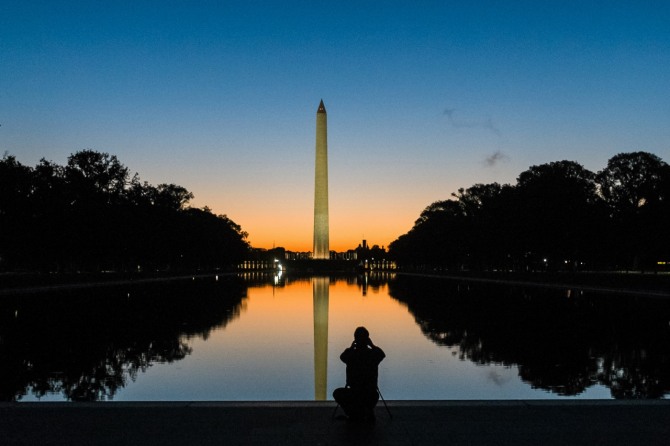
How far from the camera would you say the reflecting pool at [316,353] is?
12.1 metres

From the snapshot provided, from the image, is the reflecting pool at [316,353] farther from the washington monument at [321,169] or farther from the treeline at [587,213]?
the washington monument at [321,169]

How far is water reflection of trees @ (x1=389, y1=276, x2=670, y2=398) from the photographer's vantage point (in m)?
12.8

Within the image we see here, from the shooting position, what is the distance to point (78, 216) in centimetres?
6397

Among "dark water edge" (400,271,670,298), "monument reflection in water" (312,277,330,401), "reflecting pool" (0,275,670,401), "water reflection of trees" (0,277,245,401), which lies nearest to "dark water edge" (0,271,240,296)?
"water reflection of trees" (0,277,245,401)

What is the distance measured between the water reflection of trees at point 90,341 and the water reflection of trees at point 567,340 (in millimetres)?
7170

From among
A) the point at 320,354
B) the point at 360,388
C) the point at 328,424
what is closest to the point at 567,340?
the point at 320,354

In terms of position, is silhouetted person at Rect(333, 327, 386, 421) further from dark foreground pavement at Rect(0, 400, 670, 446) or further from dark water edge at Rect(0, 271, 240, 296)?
dark water edge at Rect(0, 271, 240, 296)

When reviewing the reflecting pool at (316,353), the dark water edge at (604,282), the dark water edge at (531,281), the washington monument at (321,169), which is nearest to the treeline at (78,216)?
the dark water edge at (531,281)

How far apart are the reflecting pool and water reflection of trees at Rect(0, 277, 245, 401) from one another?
37 mm

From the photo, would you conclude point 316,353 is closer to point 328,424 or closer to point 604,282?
point 328,424

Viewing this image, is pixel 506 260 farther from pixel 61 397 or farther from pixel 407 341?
pixel 61 397


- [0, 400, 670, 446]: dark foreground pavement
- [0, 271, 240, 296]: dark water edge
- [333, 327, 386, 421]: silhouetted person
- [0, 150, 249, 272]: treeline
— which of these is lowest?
[0, 400, 670, 446]: dark foreground pavement

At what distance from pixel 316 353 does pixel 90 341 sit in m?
6.17

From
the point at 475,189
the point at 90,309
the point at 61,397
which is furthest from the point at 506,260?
the point at 61,397
